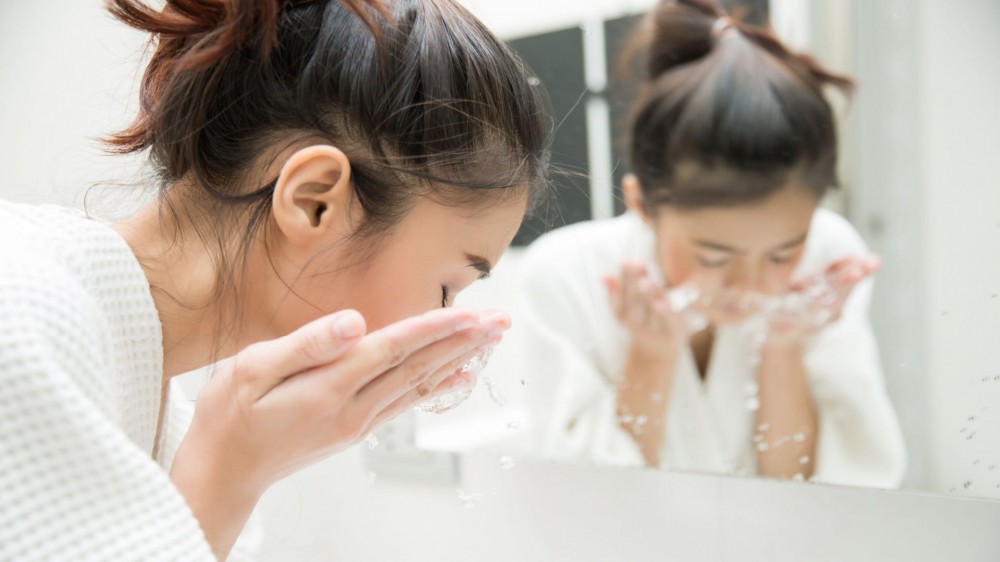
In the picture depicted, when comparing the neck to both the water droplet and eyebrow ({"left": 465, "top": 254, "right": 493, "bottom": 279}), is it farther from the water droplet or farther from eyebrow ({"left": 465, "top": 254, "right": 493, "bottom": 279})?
the water droplet

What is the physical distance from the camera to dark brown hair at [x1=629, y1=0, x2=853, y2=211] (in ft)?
2.32

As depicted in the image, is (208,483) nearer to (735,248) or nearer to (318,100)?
(318,100)

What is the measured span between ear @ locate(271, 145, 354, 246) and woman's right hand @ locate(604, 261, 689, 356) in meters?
0.32

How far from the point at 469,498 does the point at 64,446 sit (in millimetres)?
593

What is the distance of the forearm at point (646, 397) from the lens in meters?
0.81

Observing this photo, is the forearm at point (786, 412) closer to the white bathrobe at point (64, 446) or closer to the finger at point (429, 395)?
the finger at point (429, 395)

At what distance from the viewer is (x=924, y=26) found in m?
0.67

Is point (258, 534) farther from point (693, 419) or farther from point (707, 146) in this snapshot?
point (707, 146)

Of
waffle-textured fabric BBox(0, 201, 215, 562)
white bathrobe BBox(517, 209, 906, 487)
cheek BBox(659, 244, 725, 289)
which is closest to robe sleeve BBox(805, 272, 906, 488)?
white bathrobe BBox(517, 209, 906, 487)

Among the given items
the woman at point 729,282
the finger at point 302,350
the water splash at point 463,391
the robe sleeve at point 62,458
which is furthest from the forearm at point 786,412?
the robe sleeve at point 62,458

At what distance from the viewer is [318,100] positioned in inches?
22.9

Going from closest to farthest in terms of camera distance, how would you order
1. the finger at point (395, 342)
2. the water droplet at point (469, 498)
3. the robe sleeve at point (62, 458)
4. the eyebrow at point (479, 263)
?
1. the robe sleeve at point (62, 458)
2. the finger at point (395, 342)
3. the eyebrow at point (479, 263)
4. the water droplet at point (469, 498)

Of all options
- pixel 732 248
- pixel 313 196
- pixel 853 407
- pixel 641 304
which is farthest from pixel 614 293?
pixel 313 196

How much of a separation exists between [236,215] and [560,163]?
0.33 meters
